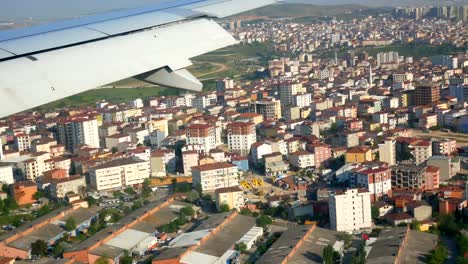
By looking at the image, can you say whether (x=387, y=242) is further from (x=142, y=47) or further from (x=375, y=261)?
(x=142, y=47)

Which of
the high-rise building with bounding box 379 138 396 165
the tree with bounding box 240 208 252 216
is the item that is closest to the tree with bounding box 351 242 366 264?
the tree with bounding box 240 208 252 216

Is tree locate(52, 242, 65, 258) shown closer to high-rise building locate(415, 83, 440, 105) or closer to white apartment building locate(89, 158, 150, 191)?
white apartment building locate(89, 158, 150, 191)

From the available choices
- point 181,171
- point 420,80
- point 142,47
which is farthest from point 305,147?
point 142,47

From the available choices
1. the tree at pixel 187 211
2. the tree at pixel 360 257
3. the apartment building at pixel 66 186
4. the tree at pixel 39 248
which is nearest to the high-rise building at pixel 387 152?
the tree at pixel 187 211

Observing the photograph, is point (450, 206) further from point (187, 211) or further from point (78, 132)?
point (78, 132)

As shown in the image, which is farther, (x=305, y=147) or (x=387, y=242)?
(x=305, y=147)

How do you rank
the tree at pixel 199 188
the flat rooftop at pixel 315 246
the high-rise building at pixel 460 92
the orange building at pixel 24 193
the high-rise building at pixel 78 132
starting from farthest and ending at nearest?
the high-rise building at pixel 460 92
the high-rise building at pixel 78 132
the orange building at pixel 24 193
the tree at pixel 199 188
the flat rooftop at pixel 315 246

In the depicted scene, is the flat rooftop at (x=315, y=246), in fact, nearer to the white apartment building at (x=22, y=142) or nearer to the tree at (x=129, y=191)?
the tree at (x=129, y=191)
